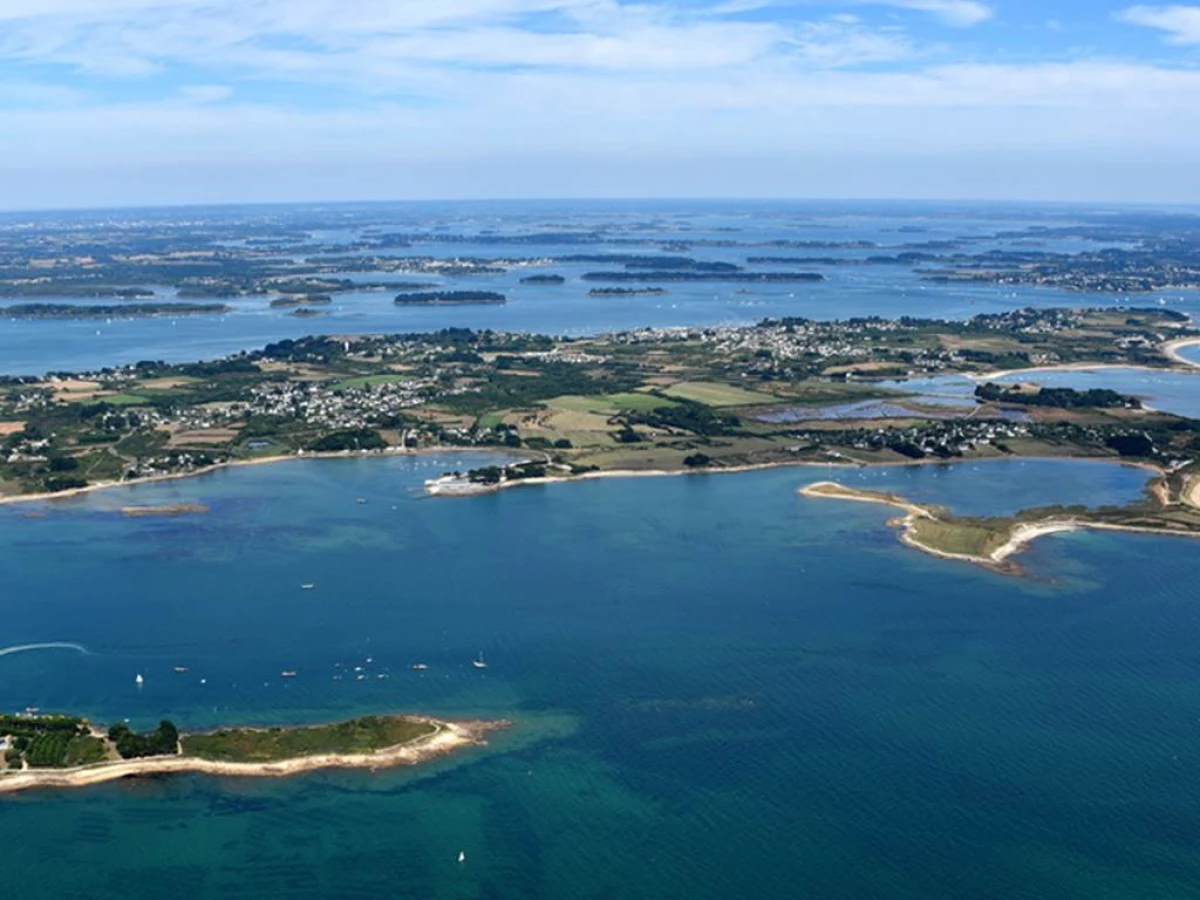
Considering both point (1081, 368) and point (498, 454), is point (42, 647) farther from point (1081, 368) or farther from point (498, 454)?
point (1081, 368)

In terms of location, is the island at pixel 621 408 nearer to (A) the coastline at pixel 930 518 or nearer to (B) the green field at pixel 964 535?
(B) the green field at pixel 964 535

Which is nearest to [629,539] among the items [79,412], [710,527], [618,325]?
[710,527]

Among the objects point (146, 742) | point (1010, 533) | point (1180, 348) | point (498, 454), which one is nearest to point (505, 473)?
point (498, 454)

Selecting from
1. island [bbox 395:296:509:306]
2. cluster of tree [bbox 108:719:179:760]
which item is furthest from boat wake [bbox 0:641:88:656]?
island [bbox 395:296:509:306]

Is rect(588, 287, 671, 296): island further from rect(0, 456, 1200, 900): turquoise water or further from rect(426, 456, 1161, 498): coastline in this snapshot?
rect(0, 456, 1200, 900): turquoise water

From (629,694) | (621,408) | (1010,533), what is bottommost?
(629,694)

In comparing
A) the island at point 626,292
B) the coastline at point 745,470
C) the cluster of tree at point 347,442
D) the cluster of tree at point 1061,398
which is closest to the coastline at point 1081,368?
the cluster of tree at point 1061,398
